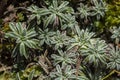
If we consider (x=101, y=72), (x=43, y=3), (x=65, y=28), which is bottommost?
(x=101, y=72)

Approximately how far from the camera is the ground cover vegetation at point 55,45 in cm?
350

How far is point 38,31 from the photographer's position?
12.0 feet

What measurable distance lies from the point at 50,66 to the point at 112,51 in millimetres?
656

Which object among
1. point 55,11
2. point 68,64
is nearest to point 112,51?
point 68,64

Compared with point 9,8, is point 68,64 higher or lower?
lower

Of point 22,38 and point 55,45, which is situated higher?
point 22,38

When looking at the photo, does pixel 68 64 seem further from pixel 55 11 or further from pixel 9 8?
pixel 9 8

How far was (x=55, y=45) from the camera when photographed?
357 cm

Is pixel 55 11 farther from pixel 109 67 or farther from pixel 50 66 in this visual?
pixel 109 67

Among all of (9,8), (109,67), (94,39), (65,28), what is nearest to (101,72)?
(109,67)

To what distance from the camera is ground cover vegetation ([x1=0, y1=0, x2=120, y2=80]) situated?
350cm

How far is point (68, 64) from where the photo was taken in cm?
350

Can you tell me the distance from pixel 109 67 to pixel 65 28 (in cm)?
61

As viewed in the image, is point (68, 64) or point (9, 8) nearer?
point (68, 64)
